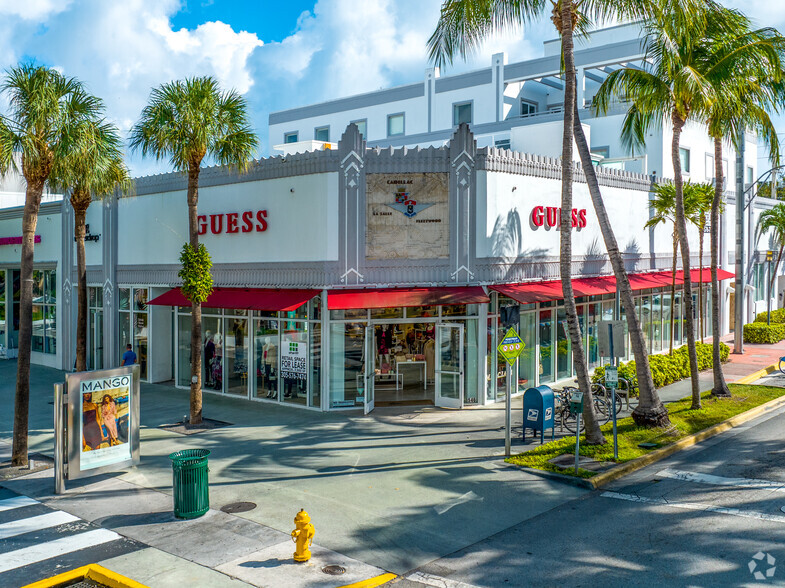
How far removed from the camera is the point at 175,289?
22000 millimetres

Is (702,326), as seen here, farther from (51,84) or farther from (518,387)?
(51,84)

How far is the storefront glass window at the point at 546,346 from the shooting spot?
22.1 metres

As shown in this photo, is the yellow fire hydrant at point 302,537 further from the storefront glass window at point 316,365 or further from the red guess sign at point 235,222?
the red guess sign at point 235,222

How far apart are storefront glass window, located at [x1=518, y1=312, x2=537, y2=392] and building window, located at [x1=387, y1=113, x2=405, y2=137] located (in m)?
27.5

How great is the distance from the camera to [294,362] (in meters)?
19.5


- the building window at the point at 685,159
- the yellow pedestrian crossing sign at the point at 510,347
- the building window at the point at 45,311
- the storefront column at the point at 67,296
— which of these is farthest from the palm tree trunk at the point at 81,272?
the building window at the point at 685,159

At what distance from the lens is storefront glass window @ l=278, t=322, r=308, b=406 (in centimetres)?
1920

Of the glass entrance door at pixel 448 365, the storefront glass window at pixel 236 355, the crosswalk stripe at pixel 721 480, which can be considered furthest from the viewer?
the storefront glass window at pixel 236 355

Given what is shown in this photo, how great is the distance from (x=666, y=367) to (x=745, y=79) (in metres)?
9.05

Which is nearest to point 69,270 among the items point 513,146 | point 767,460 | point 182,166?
point 182,166

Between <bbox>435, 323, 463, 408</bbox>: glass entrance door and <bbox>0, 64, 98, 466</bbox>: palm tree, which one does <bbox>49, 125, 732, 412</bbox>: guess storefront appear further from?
<bbox>0, 64, 98, 466</bbox>: palm tree

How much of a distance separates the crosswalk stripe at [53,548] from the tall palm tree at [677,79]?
14231 millimetres

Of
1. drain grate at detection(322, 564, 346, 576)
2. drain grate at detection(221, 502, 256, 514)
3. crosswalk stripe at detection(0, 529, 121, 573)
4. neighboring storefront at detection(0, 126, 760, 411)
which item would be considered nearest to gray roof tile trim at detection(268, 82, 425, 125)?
neighboring storefront at detection(0, 126, 760, 411)

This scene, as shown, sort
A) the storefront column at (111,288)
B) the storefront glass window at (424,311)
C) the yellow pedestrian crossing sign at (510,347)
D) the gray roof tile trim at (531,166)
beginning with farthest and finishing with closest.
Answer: the storefront column at (111,288)
the gray roof tile trim at (531,166)
the storefront glass window at (424,311)
the yellow pedestrian crossing sign at (510,347)
